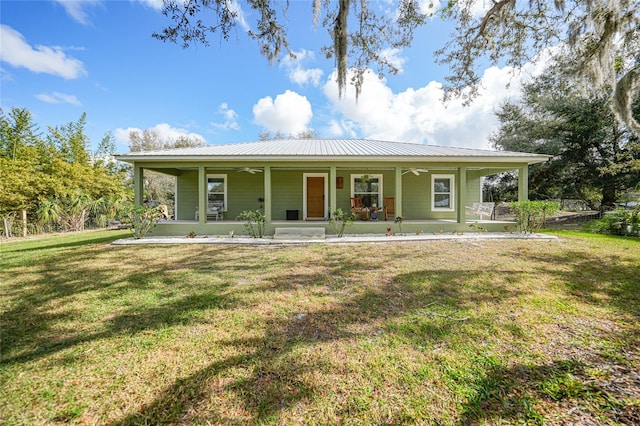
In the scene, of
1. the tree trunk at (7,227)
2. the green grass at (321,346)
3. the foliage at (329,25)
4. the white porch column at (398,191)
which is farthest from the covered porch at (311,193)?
the green grass at (321,346)

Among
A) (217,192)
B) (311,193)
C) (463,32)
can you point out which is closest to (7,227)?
(217,192)

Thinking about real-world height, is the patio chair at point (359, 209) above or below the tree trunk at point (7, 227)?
above

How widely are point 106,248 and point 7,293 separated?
10.9 ft

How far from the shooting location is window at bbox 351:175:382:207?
35.4ft

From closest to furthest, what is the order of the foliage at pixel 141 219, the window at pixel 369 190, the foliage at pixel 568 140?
the foliage at pixel 141 219 < the window at pixel 369 190 < the foliage at pixel 568 140

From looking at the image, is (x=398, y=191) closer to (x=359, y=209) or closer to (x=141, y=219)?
(x=359, y=209)

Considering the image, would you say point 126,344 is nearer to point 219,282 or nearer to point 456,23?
point 219,282

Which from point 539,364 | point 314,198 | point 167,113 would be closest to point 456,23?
point 314,198

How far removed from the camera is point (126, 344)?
229 cm

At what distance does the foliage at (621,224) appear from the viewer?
810 centimetres

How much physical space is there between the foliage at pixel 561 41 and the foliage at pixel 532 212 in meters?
2.95

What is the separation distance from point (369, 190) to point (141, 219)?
8473 mm

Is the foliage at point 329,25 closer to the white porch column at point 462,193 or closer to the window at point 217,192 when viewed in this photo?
the white porch column at point 462,193

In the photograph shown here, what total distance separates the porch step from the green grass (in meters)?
3.25
